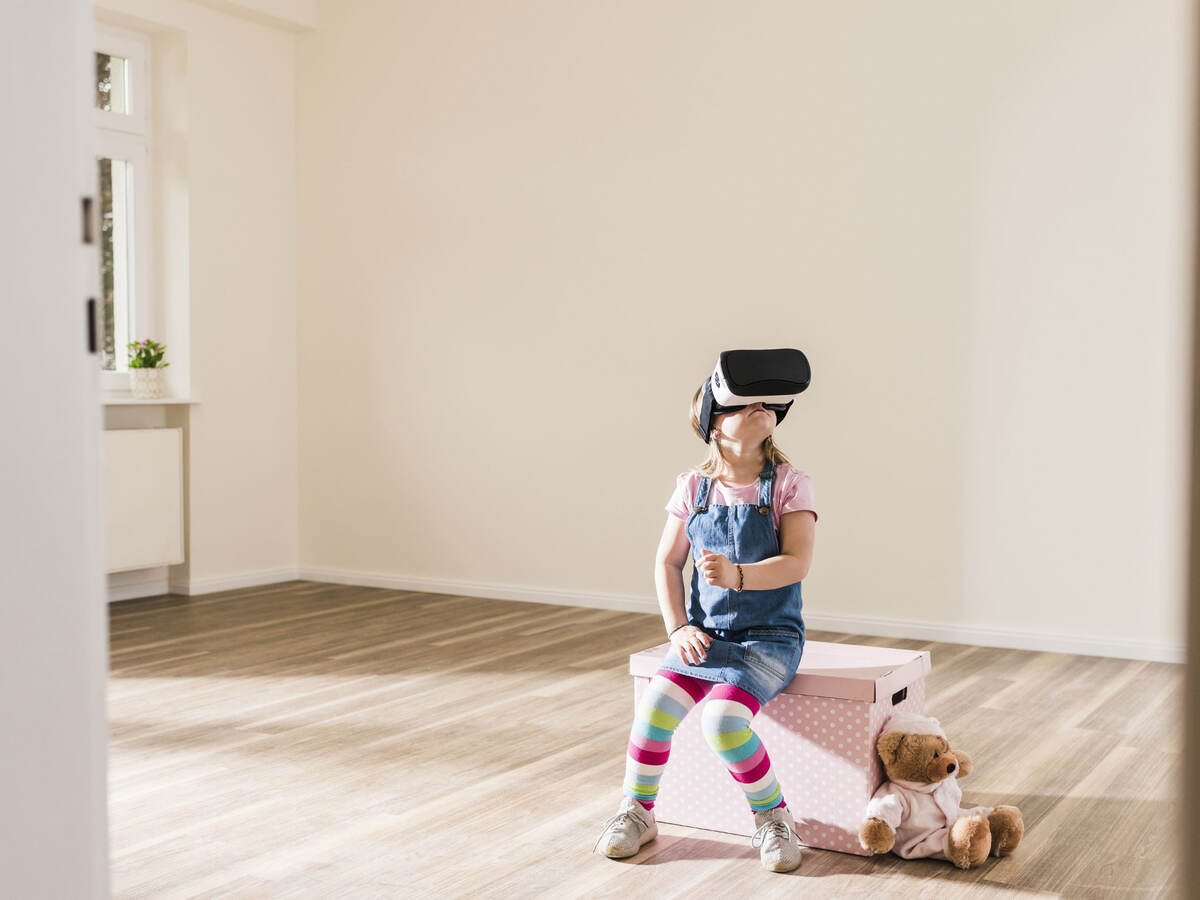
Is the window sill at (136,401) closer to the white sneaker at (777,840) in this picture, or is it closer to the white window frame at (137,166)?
the white window frame at (137,166)

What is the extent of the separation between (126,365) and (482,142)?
1.78 m

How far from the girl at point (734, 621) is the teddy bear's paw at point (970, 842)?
270 mm

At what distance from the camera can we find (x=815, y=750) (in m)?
2.25

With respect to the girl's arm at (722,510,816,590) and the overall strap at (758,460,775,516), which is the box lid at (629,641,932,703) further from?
the overall strap at (758,460,775,516)

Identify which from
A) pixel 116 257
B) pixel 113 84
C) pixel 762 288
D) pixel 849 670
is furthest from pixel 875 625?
pixel 113 84

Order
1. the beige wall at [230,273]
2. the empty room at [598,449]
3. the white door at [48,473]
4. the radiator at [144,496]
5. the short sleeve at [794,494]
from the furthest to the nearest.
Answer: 1. the beige wall at [230,273]
2. the radiator at [144,496]
3. the short sleeve at [794,494]
4. the empty room at [598,449]
5. the white door at [48,473]

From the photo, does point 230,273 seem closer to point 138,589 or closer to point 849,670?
point 138,589

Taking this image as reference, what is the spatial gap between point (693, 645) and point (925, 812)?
0.51 m

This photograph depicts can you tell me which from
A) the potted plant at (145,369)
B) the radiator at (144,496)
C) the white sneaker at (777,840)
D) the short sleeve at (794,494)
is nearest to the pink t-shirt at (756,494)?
the short sleeve at (794,494)

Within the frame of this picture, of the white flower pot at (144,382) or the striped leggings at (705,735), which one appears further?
the white flower pot at (144,382)

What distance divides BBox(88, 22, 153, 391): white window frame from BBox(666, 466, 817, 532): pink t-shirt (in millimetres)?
3584

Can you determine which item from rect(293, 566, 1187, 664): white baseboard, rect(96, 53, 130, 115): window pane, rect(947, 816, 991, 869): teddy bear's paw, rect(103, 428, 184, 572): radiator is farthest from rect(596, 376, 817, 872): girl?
rect(96, 53, 130, 115): window pane

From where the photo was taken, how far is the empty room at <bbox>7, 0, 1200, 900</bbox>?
205 centimetres

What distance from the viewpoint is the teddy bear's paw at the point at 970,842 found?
7.00 feet
